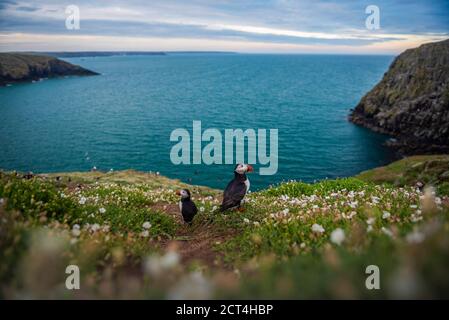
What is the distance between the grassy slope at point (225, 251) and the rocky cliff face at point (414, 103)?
74576 mm

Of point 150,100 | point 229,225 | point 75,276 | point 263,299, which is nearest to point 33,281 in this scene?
point 75,276

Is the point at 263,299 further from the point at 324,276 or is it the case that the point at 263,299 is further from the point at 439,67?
the point at 439,67

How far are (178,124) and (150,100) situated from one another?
48681 millimetres

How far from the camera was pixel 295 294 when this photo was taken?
12.6 ft

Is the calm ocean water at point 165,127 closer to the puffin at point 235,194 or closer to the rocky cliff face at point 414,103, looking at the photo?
the rocky cliff face at point 414,103

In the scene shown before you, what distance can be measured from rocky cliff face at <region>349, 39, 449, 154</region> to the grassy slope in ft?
245

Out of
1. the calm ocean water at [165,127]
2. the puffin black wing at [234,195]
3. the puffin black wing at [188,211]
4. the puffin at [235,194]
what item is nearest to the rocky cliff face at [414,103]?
the calm ocean water at [165,127]

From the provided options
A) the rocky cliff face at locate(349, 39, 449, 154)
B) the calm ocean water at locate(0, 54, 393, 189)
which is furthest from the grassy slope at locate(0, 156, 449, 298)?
the rocky cliff face at locate(349, 39, 449, 154)

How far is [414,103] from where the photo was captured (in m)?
87.2

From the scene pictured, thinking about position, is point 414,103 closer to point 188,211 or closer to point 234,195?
point 234,195

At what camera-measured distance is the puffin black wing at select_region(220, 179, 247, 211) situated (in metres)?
11.2

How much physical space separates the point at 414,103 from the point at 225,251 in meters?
91.1

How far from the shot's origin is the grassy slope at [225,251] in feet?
12.3

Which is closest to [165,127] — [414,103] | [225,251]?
[414,103]
